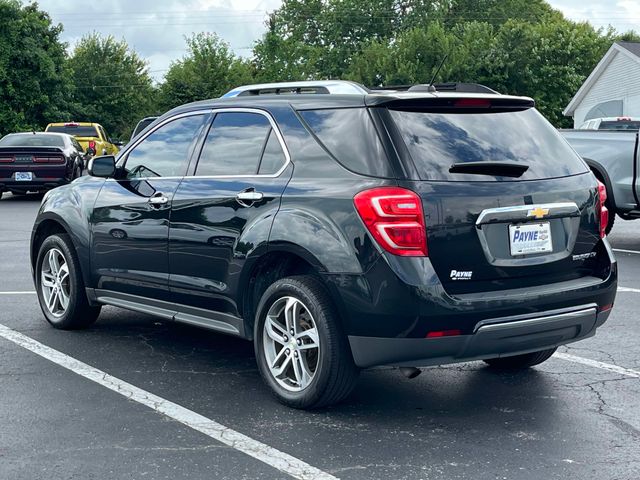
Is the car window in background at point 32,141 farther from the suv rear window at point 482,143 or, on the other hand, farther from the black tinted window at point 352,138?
the suv rear window at point 482,143

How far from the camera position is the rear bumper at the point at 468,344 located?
4734mm

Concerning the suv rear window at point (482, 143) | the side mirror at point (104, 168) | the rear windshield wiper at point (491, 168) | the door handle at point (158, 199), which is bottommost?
the door handle at point (158, 199)

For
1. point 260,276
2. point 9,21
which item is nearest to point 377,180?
point 260,276

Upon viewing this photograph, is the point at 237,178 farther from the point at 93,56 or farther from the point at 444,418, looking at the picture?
the point at 93,56

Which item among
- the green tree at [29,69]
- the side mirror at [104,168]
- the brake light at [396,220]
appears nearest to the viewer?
the brake light at [396,220]

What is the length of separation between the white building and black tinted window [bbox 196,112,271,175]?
122ft

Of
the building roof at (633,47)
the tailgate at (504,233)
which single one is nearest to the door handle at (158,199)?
the tailgate at (504,233)

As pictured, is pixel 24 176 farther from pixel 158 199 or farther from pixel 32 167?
pixel 158 199

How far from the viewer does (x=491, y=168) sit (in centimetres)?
500

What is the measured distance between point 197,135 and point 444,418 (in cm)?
237

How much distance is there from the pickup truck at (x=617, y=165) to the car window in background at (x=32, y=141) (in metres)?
13.5

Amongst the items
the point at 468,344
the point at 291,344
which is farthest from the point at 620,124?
the point at 468,344

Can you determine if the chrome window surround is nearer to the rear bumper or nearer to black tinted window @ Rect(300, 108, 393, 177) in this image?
black tinted window @ Rect(300, 108, 393, 177)

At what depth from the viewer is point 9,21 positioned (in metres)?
52.6
